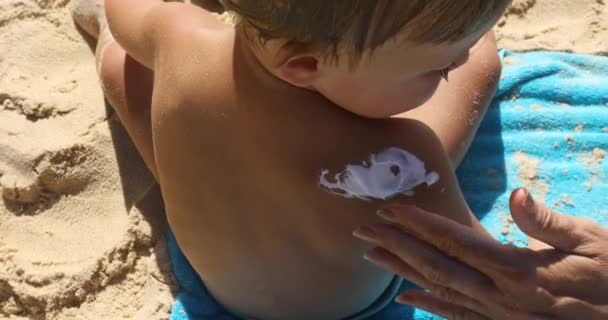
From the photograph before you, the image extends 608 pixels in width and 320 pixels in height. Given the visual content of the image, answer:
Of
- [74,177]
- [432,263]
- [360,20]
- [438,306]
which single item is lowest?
[74,177]

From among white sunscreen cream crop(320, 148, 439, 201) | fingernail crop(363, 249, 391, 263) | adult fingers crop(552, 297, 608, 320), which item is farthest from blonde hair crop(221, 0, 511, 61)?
adult fingers crop(552, 297, 608, 320)

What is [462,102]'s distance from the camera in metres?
1.53

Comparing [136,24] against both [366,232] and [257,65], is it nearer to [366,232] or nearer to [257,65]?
[257,65]

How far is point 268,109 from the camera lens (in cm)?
106

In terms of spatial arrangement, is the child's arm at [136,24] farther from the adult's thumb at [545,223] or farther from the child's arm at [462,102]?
the adult's thumb at [545,223]

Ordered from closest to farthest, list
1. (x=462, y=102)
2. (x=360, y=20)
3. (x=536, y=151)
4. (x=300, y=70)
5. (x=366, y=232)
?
(x=360, y=20) < (x=300, y=70) < (x=366, y=232) < (x=462, y=102) < (x=536, y=151)

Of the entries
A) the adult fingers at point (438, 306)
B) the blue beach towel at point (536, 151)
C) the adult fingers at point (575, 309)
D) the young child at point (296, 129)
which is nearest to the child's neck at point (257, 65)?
the young child at point (296, 129)

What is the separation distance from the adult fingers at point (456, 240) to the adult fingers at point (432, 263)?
1cm

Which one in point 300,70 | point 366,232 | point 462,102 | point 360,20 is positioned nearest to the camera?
point 360,20

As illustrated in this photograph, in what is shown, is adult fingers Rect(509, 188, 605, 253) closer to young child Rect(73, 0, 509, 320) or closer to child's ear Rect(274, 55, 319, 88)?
young child Rect(73, 0, 509, 320)

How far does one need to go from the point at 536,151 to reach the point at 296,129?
2.80 ft

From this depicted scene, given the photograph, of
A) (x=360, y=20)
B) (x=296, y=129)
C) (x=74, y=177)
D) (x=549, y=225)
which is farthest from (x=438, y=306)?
(x=74, y=177)

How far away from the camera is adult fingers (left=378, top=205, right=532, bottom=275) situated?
1069mm

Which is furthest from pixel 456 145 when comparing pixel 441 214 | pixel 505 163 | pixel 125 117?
pixel 125 117
